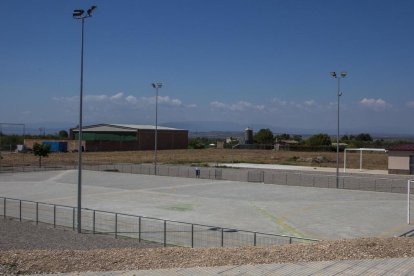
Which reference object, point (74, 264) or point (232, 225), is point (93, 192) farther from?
point (74, 264)

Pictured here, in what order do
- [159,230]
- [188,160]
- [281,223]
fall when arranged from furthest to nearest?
1. [188,160]
2. [281,223]
3. [159,230]

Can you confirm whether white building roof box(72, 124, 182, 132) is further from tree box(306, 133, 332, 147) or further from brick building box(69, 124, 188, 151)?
tree box(306, 133, 332, 147)

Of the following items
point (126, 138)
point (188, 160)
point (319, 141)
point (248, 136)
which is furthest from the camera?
point (248, 136)

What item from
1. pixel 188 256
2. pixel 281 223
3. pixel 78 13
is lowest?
pixel 281 223

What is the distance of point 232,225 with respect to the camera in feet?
86.2

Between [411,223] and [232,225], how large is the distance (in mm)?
10158

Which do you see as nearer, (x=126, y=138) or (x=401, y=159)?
(x=401, y=159)

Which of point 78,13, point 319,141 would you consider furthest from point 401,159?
point 319,141

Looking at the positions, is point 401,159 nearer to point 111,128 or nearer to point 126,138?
point 126,138

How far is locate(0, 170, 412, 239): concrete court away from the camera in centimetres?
2656

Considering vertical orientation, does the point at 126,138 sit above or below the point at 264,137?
below

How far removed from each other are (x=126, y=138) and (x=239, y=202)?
9400 centimetres

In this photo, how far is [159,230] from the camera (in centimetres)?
2419

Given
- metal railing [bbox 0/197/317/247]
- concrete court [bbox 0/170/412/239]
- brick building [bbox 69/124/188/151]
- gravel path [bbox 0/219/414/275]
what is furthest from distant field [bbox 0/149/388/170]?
gravel path [bbox 0/219/414/275]
